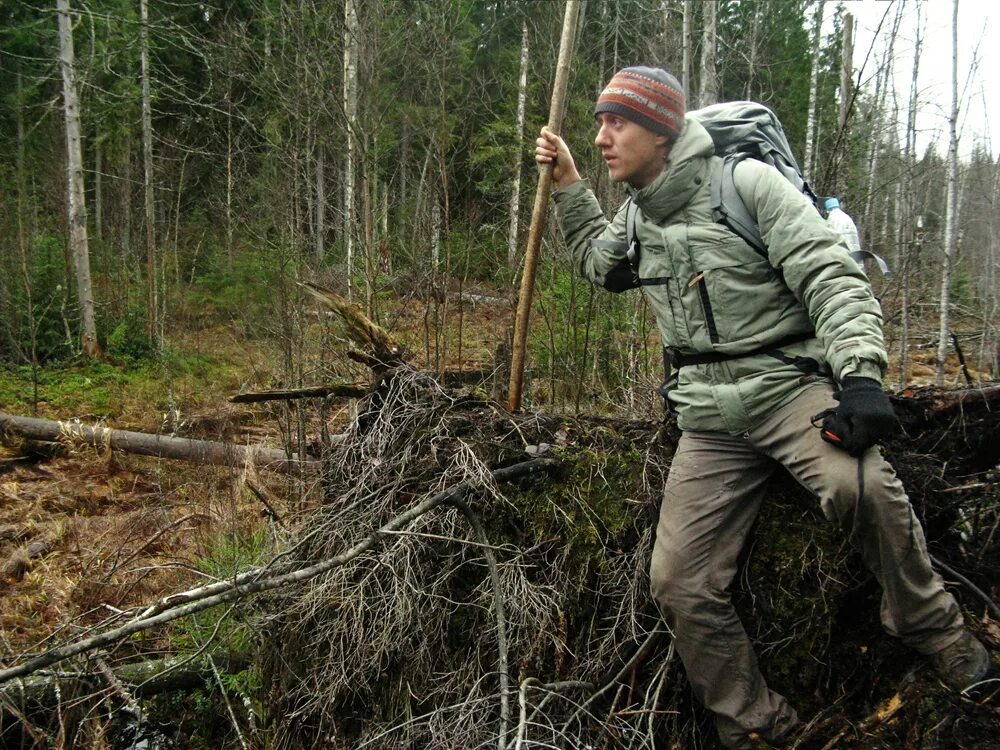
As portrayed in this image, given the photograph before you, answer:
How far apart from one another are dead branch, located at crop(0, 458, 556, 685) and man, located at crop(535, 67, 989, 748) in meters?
0.88

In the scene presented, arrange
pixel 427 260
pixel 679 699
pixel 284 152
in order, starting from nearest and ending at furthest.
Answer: pixel 679 699 < pixel 427 260 < pixel 284 152

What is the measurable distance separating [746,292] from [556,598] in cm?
152

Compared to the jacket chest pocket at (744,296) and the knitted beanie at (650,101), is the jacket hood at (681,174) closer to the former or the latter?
the knitted beanie at (650,101)

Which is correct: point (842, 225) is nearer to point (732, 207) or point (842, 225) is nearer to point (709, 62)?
point (732, 207)

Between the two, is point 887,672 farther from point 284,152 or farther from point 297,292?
point 284,152

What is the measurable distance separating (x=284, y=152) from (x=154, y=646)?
20.6 ft

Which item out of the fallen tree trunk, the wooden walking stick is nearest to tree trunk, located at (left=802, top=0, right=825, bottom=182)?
the fallen tree trunk

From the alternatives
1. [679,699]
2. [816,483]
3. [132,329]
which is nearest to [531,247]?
[816,483]

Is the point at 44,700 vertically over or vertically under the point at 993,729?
under

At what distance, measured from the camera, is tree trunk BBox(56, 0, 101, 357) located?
12555 mm

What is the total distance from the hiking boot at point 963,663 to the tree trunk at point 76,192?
46.8ft

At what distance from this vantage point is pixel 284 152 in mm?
8898

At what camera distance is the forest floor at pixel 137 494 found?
489cm

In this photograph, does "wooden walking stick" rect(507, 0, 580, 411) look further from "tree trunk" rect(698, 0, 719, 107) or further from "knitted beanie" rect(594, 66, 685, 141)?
"tree trunk" rect(698, 0, 719, 107)
